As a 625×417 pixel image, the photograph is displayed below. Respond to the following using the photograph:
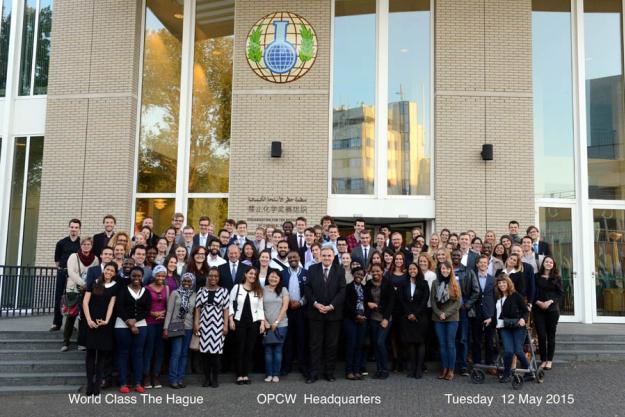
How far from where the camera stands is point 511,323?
7.94 meters

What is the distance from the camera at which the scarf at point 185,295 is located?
8.09 m

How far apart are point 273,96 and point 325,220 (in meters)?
4.06

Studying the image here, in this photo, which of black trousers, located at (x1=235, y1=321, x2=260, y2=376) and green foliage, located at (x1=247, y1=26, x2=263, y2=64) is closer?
black trousers, located at (x1=235, y1=321, x2=260, y2=376)

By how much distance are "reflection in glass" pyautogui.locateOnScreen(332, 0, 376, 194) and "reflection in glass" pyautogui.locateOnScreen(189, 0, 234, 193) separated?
253cm

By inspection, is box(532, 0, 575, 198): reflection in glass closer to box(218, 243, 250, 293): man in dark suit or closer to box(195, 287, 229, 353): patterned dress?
box(218, 243, 250, 293): man in dark suit

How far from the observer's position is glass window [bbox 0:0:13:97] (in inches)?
569

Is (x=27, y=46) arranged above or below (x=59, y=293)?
above

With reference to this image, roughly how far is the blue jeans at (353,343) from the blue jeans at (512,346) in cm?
199

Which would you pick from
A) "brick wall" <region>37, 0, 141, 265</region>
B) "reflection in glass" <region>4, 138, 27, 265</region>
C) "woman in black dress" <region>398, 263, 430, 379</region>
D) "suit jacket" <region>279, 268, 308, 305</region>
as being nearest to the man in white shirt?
"suit jacket" <region>279, 268, 308, 305</region>

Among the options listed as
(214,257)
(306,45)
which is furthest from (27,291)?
(306,45)

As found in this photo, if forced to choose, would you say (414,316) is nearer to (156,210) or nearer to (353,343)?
(353,343)

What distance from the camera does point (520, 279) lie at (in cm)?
844

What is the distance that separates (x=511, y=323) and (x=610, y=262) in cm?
610

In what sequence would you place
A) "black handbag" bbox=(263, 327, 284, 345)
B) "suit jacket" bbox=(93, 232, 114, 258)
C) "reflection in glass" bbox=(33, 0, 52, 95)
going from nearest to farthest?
"black handbag" bbox=(263, 327, 284, 345) → "suit jacket" bbox=(93, 232, 114, 258) → "reflection in glass" bbox=(33, 0, 52, 95)
